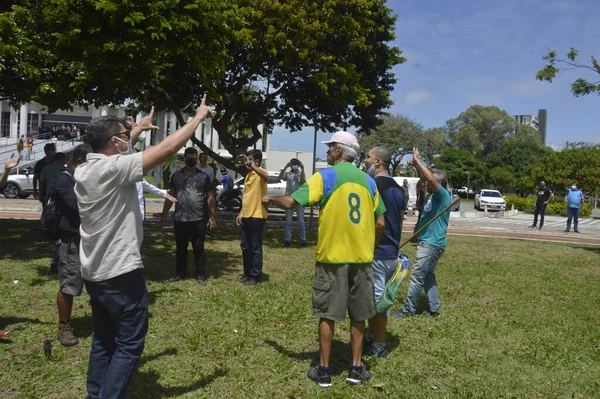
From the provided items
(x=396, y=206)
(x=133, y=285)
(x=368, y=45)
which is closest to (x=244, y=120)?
(x=368, y=45)

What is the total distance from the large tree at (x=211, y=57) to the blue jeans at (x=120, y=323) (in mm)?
4955

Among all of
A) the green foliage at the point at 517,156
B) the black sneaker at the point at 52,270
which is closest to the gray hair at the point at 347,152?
the black sneaker at the point at 52,270

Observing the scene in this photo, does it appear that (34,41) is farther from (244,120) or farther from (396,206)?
(244,120)

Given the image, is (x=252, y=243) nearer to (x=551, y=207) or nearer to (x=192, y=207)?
(x=192, y=207)

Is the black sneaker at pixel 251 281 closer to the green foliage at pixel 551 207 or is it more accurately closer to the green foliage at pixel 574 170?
the green foliage at pixel 551 207

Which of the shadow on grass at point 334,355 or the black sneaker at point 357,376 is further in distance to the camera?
the shadow on grass at point 334,355

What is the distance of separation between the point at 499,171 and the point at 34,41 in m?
62.3

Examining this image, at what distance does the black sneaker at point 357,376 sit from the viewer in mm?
3980

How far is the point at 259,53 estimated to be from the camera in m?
13.9

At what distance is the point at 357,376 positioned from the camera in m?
4.00

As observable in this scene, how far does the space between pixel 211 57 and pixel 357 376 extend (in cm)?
610

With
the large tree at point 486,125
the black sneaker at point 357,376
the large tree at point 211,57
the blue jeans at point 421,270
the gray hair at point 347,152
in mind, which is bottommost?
the black sneaker at point 357,376

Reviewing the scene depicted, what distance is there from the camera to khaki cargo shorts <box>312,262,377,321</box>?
12.5ft

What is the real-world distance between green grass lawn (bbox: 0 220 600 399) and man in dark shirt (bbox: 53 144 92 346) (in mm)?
197
